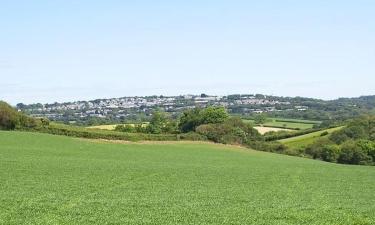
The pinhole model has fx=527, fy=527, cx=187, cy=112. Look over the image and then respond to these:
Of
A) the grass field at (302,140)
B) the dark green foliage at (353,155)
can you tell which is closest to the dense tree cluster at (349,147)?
the dark green foliage at (353,155)

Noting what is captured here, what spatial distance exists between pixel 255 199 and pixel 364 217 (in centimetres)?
717

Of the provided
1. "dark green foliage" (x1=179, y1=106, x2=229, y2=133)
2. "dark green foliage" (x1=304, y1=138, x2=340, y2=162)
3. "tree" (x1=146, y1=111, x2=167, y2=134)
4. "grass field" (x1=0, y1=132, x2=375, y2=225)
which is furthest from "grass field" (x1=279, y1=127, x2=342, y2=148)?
"grass field" (x1=0, y1=132, x2=375, y2=225)

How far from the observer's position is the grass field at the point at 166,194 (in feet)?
76.6

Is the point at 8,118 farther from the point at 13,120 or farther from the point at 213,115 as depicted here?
the point at 213,115

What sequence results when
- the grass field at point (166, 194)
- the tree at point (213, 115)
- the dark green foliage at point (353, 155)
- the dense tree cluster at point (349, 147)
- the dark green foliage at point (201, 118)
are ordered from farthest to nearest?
the dark green foliage at point (201, 118), the tree at point (213, 115), the dense tree cluster at point (349, 147), the dark green foliage at point (353, 155), the grass field at point (166, 194)

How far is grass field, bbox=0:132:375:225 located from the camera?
76.6 feet

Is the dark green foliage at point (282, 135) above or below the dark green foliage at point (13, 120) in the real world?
below

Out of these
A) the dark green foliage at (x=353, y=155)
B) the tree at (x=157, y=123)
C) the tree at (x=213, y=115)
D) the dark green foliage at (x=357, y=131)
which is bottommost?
the dark green foliage at (x=353, y=155)

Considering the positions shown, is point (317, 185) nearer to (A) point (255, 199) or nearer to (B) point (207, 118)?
(A) point (255, 199)

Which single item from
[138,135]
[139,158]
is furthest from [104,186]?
[138,135]

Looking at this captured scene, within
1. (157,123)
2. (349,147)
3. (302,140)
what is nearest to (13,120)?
(157,123)

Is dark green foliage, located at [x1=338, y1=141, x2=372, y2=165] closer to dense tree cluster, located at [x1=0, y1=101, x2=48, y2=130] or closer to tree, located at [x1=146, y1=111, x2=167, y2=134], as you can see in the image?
tree, located at [x1=146, y1=111, x2=167, y2=134]

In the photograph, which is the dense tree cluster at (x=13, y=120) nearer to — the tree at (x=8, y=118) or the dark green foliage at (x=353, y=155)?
the tree at (x=8, y=118)

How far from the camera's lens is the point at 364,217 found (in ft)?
80.6
